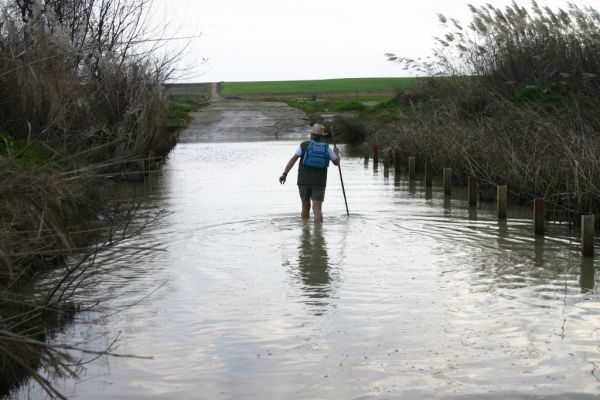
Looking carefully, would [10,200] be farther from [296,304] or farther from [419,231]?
[419,231]

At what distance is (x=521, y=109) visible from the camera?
2256cm

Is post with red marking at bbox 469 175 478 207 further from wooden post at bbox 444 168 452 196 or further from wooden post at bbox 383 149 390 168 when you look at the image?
wooden post at bbox 383 149 390 168

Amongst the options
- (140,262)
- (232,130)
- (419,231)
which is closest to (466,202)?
(419,231)

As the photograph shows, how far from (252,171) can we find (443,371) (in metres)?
21.5

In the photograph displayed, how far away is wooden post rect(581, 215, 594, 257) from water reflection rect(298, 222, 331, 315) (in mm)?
3317

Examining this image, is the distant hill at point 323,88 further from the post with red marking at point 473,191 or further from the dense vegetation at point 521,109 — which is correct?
the post with red marking at point 473,191

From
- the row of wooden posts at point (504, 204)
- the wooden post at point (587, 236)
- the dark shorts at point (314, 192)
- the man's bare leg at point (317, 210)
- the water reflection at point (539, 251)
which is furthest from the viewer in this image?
the man's bare leg at point (317, 210)

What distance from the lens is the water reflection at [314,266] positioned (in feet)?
35.6

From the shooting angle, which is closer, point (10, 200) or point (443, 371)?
point (10, 200)

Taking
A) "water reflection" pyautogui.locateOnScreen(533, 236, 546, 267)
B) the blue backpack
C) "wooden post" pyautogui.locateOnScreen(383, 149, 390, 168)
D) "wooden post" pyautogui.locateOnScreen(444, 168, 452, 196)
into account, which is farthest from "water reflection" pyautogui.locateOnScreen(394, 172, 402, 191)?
"water reflection" pyautogui.locateOnScreen(533, 236, 546, 267)

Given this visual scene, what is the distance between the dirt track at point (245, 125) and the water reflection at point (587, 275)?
114ft

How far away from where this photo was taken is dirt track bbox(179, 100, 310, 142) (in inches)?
1902

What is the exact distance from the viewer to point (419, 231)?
52.4ft

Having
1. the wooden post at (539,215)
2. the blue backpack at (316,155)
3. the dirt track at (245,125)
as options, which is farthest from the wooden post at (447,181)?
the dirt track at (245,125)
